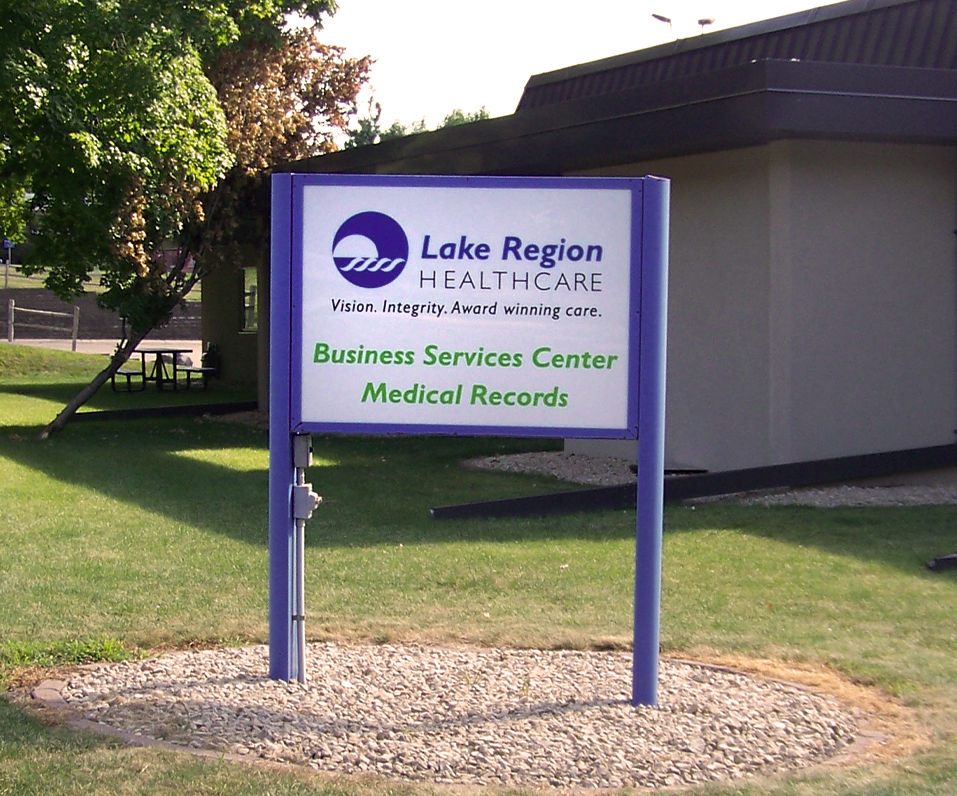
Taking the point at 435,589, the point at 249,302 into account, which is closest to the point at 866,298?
the point at 435,589

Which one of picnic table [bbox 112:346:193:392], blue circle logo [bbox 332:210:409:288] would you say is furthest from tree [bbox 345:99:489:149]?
blue circle logo [bbox 332:210:409:288]

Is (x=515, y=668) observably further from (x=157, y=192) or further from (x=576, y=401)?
(x=157, y=192)

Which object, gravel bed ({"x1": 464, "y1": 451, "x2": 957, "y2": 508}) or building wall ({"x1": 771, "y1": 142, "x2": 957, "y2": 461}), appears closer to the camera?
gravel bed ({"x1": 464, "y1": 451, "x2": 957, "y2": 508})

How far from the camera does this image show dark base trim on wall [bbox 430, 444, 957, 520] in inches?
405

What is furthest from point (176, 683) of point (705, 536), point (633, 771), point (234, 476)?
point (234, 476)

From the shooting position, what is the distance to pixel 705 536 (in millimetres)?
9367

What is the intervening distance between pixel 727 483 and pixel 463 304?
599 centimetres

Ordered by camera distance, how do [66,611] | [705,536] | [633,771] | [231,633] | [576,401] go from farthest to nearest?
1. [705,536]
2. [66,611]
3. [231,633]
4. [576,401]
5. [633,771]

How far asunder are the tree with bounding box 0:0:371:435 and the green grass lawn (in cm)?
417

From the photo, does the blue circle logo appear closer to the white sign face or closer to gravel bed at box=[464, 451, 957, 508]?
the white sign face

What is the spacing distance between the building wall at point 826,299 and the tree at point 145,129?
625 centimetres

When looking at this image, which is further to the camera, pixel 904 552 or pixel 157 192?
pixel 157 192

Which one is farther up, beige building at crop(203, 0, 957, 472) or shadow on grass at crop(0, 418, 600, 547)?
beige building at crop(203, 0, 957, 472)

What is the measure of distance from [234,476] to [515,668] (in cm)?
754
